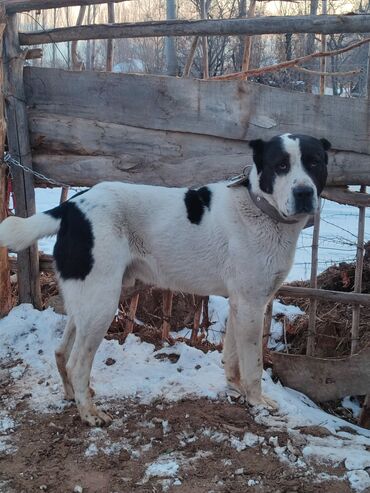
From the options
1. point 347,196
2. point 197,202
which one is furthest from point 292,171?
point 347,196

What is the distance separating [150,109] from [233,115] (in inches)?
24.7

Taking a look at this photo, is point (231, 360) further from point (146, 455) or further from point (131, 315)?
point (131, 315)

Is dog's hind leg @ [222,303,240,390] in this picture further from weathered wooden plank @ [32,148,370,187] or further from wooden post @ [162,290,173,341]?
weathered wooden plank @ [32,148,370,187]

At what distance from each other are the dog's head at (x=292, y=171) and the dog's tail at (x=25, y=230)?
4.21ft

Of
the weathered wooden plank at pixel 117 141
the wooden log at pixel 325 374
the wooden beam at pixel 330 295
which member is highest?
the weathered wooden plank at pixel 117 141

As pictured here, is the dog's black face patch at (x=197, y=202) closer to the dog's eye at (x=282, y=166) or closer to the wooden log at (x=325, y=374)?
the dog's eye at (x=282, y=166)

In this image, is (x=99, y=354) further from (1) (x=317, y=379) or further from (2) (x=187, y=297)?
(1) (x=317, y=379)

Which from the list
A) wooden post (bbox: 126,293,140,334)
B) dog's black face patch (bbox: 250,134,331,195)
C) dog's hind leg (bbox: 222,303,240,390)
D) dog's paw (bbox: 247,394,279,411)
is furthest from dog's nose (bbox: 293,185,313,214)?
wooden post (bbox: 126,293,140,334)

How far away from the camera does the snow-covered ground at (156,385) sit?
2.98 metres

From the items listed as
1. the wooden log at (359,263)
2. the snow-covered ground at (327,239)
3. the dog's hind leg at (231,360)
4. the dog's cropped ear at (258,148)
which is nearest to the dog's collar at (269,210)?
the dog's cropped ear at (258,148)

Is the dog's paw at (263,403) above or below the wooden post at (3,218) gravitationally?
below

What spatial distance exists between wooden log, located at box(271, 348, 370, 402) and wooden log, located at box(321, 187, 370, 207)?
1030mm

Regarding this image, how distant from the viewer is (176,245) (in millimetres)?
3398

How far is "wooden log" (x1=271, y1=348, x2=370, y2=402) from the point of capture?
3859mm
